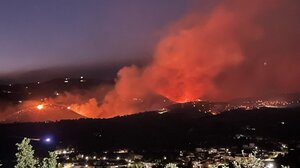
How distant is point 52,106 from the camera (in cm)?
17912

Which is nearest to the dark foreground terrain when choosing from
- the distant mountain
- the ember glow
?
the distant mountain

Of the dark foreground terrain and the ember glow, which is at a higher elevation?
the ember glow

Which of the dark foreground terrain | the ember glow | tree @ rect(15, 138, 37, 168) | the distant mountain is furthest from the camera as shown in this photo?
the ember glow

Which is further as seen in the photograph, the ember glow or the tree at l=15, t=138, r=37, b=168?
the ember glow

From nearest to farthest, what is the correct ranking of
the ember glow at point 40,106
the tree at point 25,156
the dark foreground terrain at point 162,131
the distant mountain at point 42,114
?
1. the tree at point 25,156
2. the dark foreground terrain at point 162,131
3. the distant mountain at point 42,114
4. the ember glow at point 40,106

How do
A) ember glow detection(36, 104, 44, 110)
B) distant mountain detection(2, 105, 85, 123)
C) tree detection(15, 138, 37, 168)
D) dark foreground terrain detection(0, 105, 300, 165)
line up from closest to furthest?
tree detection(15, 138, 37, 168), dark foreground terrain detection(0, 105, 300, 165), distant mountain detection(2, 105, 85, 123), ember glow detection(36, 104, 44, 110)

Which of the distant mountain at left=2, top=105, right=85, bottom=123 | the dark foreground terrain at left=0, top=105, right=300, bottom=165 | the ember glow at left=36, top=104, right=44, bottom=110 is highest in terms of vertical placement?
the ember glow at left=36, top=104, right=44, bottom=110

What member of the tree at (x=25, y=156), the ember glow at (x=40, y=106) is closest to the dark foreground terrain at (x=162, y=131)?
the ember glow at (x=40, y=106)

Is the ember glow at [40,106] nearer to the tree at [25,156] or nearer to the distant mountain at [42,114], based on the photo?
the distant mountain at [42,114]

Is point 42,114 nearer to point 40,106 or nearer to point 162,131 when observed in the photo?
point 40,106

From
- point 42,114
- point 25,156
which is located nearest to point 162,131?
point 42,114

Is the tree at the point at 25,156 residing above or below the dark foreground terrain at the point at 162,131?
below

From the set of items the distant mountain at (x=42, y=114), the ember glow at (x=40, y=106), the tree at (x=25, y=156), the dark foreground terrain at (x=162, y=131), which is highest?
the ember glow at (x=40, y=106)

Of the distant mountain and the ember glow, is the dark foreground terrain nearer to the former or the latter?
the distant mountain
